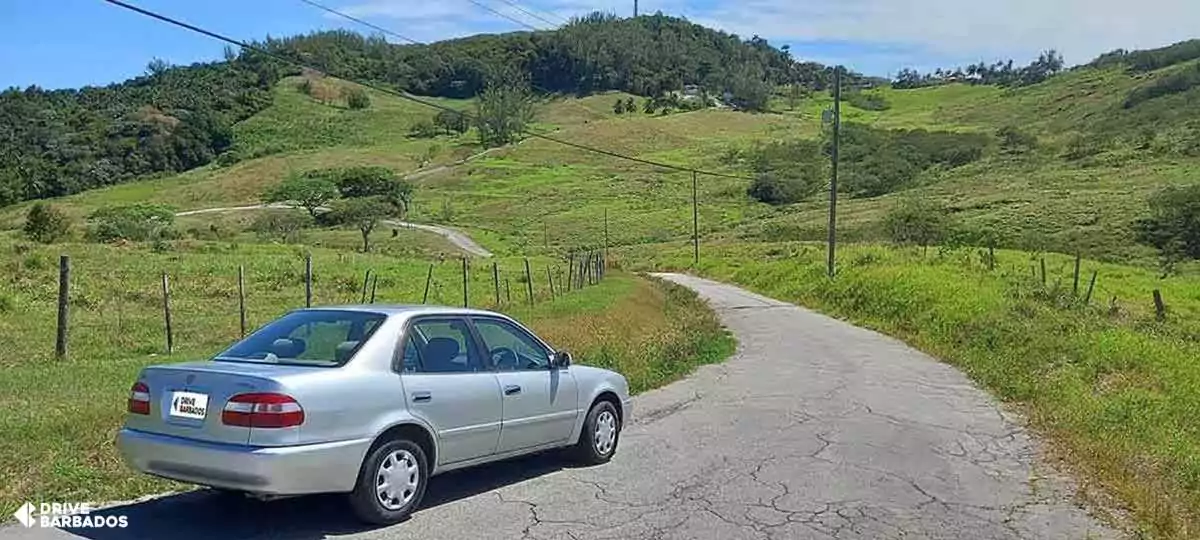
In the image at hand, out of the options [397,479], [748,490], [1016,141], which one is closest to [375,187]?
[1016,141]

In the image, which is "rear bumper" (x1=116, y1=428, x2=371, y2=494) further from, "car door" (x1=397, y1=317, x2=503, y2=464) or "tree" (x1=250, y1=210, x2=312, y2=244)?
"tree" (x1=250, y1=210, x2=312, y2=244)

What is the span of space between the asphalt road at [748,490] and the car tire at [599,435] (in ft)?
0.49

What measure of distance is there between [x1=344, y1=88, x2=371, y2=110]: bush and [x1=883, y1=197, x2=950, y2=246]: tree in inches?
4205

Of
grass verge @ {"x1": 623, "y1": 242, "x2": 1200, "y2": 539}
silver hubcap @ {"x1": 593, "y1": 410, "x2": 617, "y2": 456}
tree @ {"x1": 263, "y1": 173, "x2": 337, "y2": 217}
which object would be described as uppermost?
tree @ {"x1": 263, "y1": 173, "x2": 337, "y2": 217}

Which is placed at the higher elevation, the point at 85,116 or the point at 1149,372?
the point at 85,116

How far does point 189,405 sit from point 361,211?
81305 mm

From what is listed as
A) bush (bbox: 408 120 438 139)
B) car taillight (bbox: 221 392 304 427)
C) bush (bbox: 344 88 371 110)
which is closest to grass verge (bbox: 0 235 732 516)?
car taillight (bbox: 221 392 304 427)

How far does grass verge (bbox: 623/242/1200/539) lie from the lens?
1050 centimetres

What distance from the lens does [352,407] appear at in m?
7.17

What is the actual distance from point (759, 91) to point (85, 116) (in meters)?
97.4

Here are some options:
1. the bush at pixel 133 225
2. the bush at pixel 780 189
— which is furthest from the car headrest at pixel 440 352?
the bush at pixel 780 189

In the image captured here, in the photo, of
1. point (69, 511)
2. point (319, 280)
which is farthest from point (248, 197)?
point (69, 511)

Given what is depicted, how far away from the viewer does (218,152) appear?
13262 cm

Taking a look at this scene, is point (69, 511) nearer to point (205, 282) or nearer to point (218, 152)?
point (205, 282)
